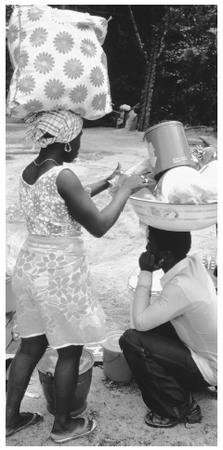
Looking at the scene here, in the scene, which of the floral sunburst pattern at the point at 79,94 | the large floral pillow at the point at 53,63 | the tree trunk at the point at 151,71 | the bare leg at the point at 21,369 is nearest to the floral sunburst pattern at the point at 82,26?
the large floral pillow at the point at 53,63

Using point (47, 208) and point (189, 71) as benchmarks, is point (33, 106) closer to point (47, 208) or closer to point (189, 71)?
point (47, 208)

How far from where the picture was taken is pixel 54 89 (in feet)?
6.10

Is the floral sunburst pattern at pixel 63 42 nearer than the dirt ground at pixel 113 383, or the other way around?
the floral sunburst pattern at pixel 63 42

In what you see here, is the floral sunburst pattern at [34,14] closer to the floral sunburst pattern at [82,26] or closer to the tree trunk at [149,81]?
the floral sunburst pattern at [82,26]

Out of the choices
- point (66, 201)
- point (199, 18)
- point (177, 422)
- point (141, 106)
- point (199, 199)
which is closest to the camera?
point (66, 201)

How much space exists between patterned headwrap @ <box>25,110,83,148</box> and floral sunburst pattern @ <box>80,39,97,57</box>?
0.79 ft

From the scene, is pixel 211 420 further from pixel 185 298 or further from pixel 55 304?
pixel 55 304

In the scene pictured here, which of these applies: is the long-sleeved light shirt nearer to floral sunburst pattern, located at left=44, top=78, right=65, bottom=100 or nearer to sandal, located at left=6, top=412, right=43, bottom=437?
sandal, located at left=6, top=412, right=43, bottom=437

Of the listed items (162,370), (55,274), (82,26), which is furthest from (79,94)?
(162,370)

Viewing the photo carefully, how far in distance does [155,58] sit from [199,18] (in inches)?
60.1

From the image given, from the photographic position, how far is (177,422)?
221 cm

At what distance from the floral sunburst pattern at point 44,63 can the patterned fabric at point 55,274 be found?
416 mm

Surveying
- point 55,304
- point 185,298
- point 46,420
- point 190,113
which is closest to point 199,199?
point 185,298

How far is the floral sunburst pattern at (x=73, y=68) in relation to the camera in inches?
73.9
